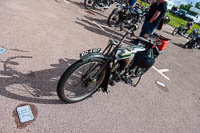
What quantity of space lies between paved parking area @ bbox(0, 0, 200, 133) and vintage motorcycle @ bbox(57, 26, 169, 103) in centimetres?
24

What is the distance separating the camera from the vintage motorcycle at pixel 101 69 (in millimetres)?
2189

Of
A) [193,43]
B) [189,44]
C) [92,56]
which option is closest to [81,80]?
[92,56]

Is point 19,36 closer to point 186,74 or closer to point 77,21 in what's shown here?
point 77,21

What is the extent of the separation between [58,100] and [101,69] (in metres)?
0.93

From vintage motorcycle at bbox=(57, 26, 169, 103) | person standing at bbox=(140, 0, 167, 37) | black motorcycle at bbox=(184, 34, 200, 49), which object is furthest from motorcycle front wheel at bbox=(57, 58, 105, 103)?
black motorcycle at bbox=(184, 34, 200, 49)

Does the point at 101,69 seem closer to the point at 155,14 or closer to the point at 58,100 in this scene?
the point at 58,100

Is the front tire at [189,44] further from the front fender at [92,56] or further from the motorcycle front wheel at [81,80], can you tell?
the front fender at [92,56]

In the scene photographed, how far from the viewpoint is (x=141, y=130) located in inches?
97.0

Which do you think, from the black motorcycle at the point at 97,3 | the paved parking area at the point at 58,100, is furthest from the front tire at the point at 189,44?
the black motorcycle at the point at 97,3

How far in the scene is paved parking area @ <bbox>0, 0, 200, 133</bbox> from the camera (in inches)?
87.4

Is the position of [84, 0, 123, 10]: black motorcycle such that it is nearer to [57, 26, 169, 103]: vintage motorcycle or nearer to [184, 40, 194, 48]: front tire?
[184, 40, 194, 48]: front tire

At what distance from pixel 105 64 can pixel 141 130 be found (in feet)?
4.34

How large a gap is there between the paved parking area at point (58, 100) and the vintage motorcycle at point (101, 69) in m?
0.24

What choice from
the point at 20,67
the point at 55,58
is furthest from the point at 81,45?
the point at 20,67
